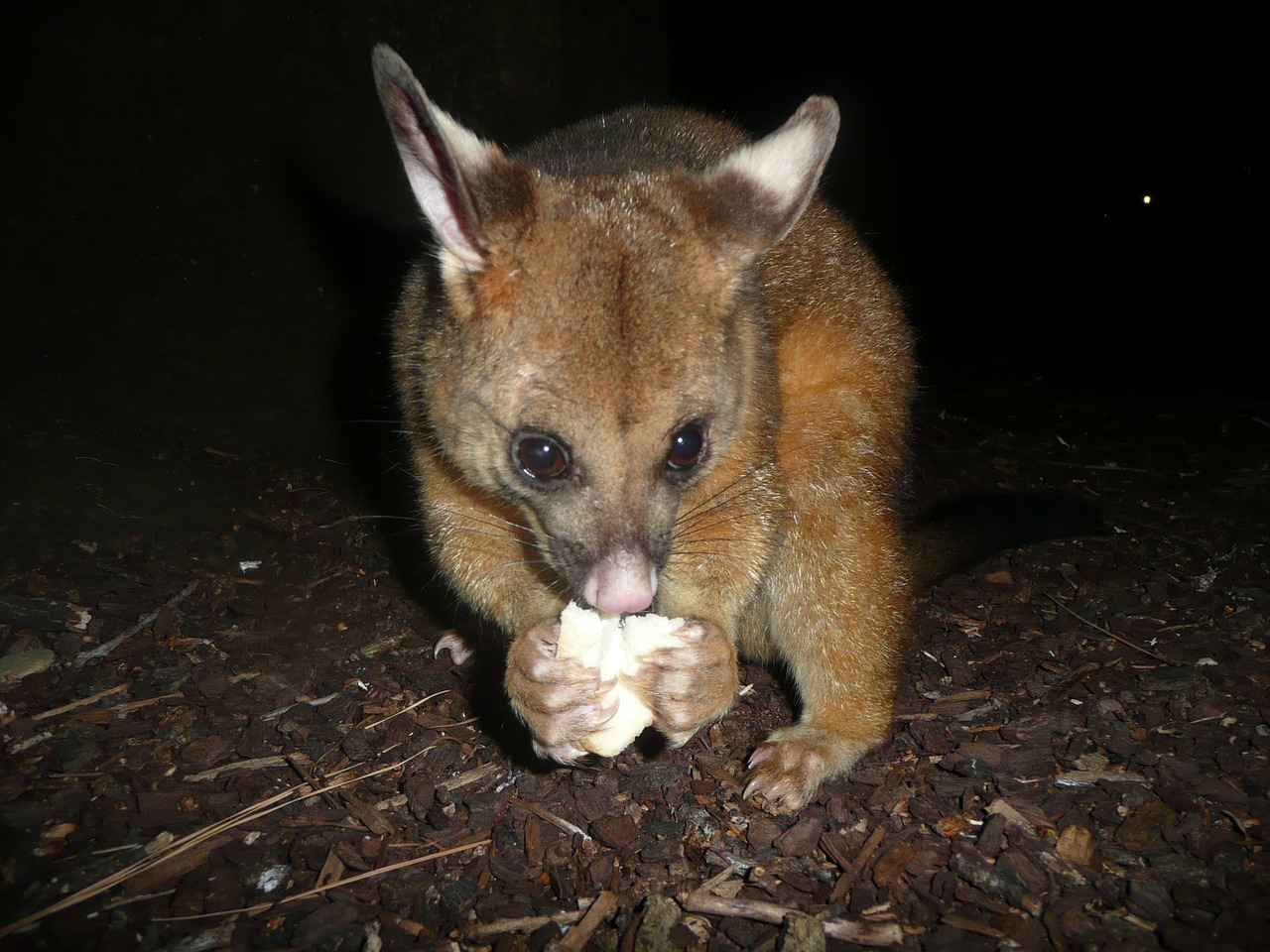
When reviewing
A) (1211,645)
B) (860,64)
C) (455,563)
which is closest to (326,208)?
(455,563)

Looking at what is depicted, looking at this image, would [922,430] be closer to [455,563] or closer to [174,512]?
[455,563]

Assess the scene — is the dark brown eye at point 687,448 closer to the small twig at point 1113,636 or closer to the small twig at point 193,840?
the small twig at point 193,840

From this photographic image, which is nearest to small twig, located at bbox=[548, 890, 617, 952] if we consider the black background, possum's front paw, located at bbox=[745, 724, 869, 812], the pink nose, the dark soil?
the dark soil

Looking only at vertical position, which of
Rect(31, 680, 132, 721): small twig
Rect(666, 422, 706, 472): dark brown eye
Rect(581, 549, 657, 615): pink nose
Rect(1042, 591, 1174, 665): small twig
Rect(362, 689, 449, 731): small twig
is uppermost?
Rect(666, 422, 706, 472): dark brown eye

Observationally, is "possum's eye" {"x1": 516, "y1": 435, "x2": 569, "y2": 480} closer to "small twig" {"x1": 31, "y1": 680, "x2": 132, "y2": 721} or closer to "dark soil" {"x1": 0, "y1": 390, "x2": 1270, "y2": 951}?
"dark soil" {"x1": 0, "y1": 390, "x2": 1270, "y2": 951}

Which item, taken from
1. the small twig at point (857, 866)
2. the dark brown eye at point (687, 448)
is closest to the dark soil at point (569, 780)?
the small twig at point (857, 866)

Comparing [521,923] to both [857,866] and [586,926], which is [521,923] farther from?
[857,866]
